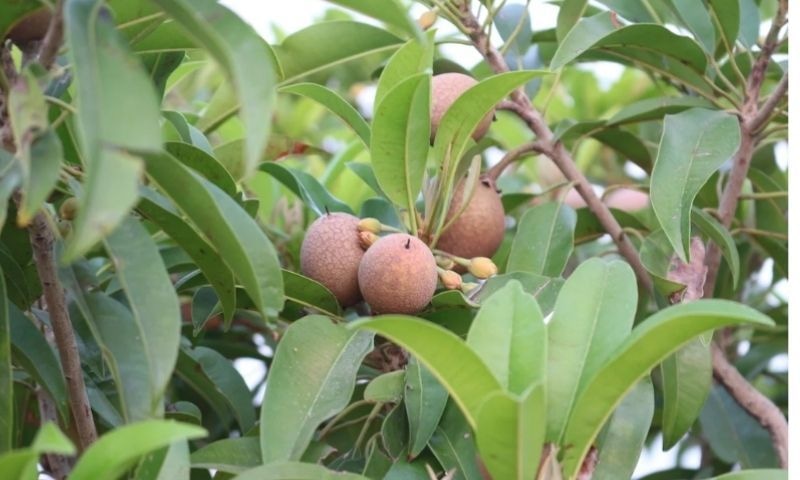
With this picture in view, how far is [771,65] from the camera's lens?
1.59 meters

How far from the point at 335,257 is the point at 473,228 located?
0.62 ft

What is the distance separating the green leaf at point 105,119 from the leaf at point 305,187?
22.9 inches

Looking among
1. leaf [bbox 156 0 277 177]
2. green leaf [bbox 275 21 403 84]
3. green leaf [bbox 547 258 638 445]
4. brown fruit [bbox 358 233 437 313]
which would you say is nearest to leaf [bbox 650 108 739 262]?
green leaf [bbox 547 258 638 445]

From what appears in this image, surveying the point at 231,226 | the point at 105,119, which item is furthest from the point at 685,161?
the point at 105,119

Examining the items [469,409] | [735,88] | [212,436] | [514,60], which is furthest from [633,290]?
[212,436]

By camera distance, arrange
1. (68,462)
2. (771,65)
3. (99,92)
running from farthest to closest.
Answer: (771,65) → (68,462) → (99,92)

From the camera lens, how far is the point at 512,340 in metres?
0.92

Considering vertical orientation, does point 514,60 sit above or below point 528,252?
above

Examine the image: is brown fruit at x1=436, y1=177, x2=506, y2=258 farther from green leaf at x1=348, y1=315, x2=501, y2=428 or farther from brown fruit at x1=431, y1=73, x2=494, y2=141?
green leaf at x1=348, y1=315, x2=501, y2=428

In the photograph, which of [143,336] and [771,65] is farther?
[771,65]

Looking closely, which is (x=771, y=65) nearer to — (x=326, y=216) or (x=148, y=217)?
(x=326, y=216)

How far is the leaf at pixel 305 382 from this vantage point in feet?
3.09

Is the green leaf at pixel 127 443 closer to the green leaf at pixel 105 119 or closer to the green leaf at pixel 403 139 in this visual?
the green leaf at pixel 105 119
